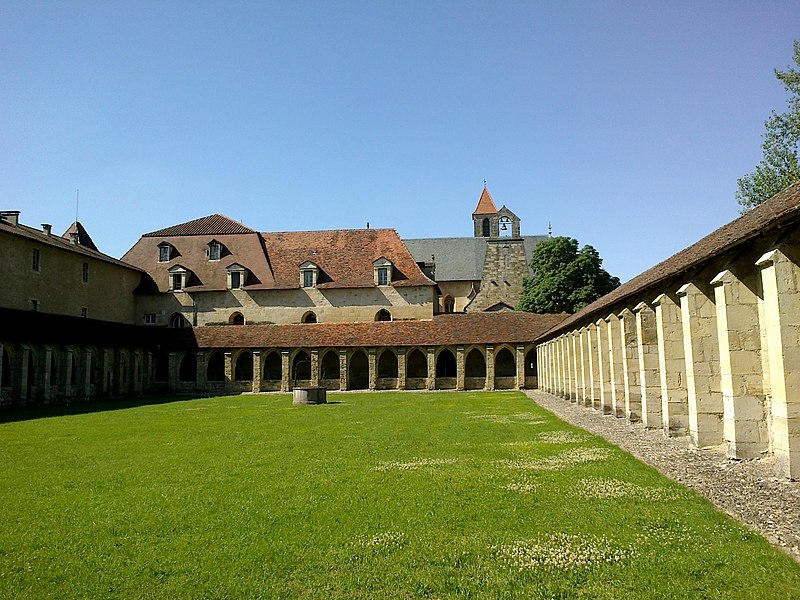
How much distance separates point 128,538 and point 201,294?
132 feet

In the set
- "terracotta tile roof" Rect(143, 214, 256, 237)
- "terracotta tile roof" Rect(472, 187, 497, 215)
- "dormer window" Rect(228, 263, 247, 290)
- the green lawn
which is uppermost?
"terracotta tile roof" Rect(472, 187, 497, 215)

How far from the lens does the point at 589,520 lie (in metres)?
6.98

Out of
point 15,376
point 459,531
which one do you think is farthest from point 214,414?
point 459,531

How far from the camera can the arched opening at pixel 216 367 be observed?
143 ft

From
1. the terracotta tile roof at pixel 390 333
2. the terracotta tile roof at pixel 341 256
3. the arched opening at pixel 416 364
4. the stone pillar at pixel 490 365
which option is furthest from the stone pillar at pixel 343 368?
the stone pillar at pixel 490 365

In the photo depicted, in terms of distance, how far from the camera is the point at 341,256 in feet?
154

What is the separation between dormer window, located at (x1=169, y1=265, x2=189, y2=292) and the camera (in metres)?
45.9

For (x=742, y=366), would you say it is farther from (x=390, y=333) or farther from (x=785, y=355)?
(x=390, y=333)

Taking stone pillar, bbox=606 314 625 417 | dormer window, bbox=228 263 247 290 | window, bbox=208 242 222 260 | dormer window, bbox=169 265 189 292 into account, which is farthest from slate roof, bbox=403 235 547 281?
stone pillar, bbox=606 314 625 417

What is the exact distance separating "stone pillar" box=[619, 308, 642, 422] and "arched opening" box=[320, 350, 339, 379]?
2695 cm

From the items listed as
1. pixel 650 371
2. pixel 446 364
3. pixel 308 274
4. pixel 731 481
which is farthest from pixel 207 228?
pixel 731 481

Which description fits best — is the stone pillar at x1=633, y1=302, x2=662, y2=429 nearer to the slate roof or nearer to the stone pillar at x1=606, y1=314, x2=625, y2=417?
the stone pillar at x1=606, y1=314, x2=625, y2=417

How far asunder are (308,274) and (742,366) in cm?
3677

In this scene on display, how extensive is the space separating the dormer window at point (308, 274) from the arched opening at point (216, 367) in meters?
7.01
